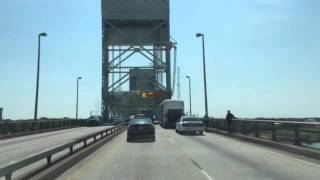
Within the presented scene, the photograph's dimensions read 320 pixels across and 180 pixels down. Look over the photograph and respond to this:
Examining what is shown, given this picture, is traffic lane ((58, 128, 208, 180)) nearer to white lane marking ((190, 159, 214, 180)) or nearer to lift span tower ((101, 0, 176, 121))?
white lane marking ((190, 159, 214, 180))

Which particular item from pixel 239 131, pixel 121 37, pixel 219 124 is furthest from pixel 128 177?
pixel 121 37

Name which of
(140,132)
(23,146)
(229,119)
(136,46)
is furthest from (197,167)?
(136,46)

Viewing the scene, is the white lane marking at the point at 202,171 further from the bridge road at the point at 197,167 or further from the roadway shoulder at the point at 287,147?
the roadway shoulder at the point at 287,147

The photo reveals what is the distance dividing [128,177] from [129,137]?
21181mm

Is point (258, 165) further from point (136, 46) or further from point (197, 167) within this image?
point (136, 46)

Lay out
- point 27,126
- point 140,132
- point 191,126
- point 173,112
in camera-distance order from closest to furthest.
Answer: point 140,132 → point 191,126 → point 27,126 → point 173,112

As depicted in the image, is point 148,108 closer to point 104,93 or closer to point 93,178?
point 104,93

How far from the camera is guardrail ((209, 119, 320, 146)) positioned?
21111mm

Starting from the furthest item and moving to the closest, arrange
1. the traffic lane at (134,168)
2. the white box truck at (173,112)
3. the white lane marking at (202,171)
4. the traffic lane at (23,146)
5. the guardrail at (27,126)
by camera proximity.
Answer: the white box truck at (173,112) → the guardrail at (27,126) → the traffic lane at (23,146) → the traffic lane at (134,168) → the white lane marking at (202,171)

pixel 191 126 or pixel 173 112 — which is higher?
pixel 173 112

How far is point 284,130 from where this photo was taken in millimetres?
25297

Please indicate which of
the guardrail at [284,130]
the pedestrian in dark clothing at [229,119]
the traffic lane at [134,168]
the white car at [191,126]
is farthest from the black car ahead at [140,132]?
the traffic lane at [134,168]

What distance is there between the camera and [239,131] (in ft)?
126

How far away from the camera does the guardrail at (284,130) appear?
21.1 metres
